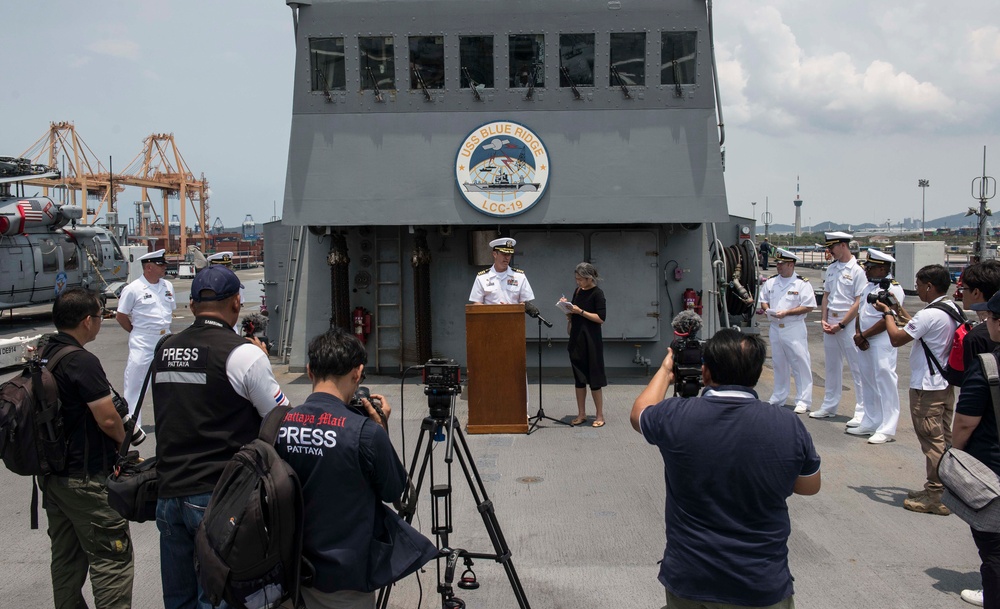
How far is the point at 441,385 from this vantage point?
3.99 m

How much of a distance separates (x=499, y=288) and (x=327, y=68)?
415 cm

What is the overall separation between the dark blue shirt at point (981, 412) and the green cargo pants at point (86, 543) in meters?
4.01

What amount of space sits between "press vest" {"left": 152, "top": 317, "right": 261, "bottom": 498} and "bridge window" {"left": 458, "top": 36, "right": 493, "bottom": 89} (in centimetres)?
722

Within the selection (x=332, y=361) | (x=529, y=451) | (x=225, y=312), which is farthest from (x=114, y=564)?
(x=529, y=451)

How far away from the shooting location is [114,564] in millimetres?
3689

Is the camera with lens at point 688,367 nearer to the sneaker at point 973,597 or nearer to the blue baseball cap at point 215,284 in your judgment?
the blue baseball cap at point 215,284

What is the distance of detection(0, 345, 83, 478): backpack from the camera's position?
11.4 feet

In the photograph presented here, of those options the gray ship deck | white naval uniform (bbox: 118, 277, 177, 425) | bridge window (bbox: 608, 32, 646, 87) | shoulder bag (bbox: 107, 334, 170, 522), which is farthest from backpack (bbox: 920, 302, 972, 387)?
white naval uniform (bbox: 118, 277, 177, 425)

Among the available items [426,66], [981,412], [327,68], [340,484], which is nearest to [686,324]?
[981,412]

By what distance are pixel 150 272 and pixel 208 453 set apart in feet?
16.0

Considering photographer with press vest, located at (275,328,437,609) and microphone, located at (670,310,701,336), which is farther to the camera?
microphone, located at (670,310,701,336)

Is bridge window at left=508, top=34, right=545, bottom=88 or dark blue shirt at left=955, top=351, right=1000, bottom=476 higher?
bridge window at left=508, top=34, right=545, bottom=88

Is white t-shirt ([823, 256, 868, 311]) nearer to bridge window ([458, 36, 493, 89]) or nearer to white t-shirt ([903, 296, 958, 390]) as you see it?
white t-shirt ([903, 296, 958, 390])

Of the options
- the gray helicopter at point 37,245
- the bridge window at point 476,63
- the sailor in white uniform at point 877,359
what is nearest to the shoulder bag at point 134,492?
the sailor in white uniform at point 877,359
